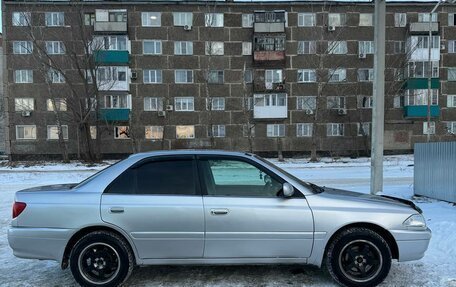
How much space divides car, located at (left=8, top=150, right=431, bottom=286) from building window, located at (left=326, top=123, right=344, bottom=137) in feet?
119

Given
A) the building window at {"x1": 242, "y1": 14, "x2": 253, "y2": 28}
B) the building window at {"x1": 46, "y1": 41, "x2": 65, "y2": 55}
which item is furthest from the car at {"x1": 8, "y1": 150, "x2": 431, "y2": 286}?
the building window at {"x1": 46, "y1": 41, "x2": 65, "y2": 55}

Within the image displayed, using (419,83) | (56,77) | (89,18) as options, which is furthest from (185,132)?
(419,83)

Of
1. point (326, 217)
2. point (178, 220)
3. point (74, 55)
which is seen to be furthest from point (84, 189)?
point (74, 55)

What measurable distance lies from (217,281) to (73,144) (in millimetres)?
37932

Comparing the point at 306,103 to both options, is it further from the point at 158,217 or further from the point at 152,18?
the point at 158,217

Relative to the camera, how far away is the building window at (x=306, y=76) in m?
39.5

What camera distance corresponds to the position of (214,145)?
38.9 metres

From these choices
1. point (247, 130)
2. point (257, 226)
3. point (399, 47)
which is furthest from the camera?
point (399, 47)

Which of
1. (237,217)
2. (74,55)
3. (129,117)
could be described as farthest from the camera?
(129,117)

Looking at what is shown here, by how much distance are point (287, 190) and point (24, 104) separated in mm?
40693

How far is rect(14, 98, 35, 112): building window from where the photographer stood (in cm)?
3866

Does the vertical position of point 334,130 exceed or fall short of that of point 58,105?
it falls short

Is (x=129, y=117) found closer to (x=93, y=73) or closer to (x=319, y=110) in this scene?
(x=93, y=73)

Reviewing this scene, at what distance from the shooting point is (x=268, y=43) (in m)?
38.9
